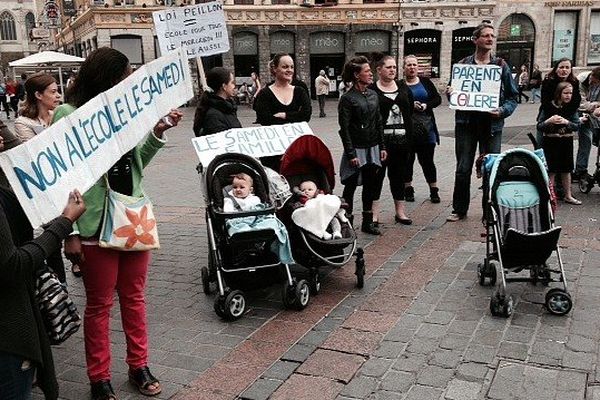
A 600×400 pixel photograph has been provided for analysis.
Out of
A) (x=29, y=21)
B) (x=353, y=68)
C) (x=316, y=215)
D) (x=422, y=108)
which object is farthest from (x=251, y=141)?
(x=29, y=21)

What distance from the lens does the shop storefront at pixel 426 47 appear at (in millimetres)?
37625

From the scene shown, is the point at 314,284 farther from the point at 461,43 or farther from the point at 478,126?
the point at 461,43

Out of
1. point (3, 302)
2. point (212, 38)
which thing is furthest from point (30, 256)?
point (212, 38)

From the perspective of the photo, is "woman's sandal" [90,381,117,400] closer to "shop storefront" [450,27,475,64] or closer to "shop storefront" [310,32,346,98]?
"shop storefront" [310,32,346,98]

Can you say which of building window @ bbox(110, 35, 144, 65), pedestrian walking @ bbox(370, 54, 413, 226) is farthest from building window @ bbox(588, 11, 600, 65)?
pedestrian walking @ bbox(370, 54, 413, 226)

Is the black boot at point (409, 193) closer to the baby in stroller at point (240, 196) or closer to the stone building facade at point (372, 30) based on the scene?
the baby in stroller at point (240, 196)

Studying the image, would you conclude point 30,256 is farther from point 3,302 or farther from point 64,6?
point 64,6

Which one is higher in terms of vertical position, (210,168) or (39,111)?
(39,111)

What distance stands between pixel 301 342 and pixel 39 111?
3413mm

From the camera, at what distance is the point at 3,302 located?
240cm

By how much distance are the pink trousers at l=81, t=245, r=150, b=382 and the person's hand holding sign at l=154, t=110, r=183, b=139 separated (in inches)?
29.4

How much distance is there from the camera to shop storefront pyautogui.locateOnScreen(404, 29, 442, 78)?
Answer: 37.6 m

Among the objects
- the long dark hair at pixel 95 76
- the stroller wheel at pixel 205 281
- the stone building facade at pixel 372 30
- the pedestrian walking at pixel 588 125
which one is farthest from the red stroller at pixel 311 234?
the stone building facade at pixel 372 30

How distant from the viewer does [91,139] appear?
3.22 m
